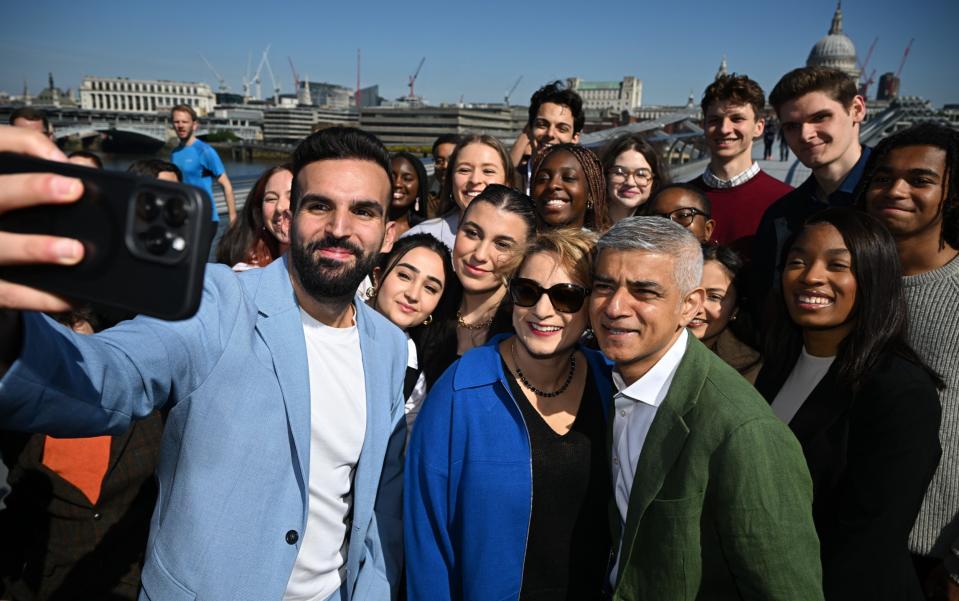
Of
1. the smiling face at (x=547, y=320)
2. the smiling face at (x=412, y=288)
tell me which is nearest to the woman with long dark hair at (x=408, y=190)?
the smiling face at (x=412, y=288)

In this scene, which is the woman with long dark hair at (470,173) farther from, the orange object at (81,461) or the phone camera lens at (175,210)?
the phone camera lens at (175,210)

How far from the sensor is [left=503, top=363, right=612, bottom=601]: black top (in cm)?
199

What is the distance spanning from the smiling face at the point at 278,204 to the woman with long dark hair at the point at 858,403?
2.99 m

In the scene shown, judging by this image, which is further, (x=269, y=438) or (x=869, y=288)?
(x=869, y=288)

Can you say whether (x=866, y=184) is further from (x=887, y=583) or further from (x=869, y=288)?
(x=887, y=583)

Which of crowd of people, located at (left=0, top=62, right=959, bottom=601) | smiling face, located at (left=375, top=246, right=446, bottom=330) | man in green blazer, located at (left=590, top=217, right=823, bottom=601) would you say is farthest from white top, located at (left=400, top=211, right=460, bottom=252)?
man in green blazer, located at (left=590, top=217, right=823, bottom=601)

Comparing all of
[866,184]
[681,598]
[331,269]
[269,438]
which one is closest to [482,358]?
[331,269]

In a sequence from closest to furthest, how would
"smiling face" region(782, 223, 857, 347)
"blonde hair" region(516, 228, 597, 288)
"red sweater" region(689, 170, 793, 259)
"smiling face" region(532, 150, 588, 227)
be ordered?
1. "smiling face" region(782, 223, 857, 347)
2. "blonde hair" region(516, 228, 597, 288)
3. "smiling face" region(532, 150, 588, 227)
4. "red sweater" region(689, 170, 793, 259)

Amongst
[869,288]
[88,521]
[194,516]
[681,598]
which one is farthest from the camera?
[88,521]

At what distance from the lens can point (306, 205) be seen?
6.34 ft

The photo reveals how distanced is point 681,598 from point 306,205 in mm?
1787

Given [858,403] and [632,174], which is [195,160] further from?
[858,403]

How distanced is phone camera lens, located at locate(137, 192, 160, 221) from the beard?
100cm

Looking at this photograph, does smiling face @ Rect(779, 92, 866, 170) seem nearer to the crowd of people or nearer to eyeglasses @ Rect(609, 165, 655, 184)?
the crowd of people
